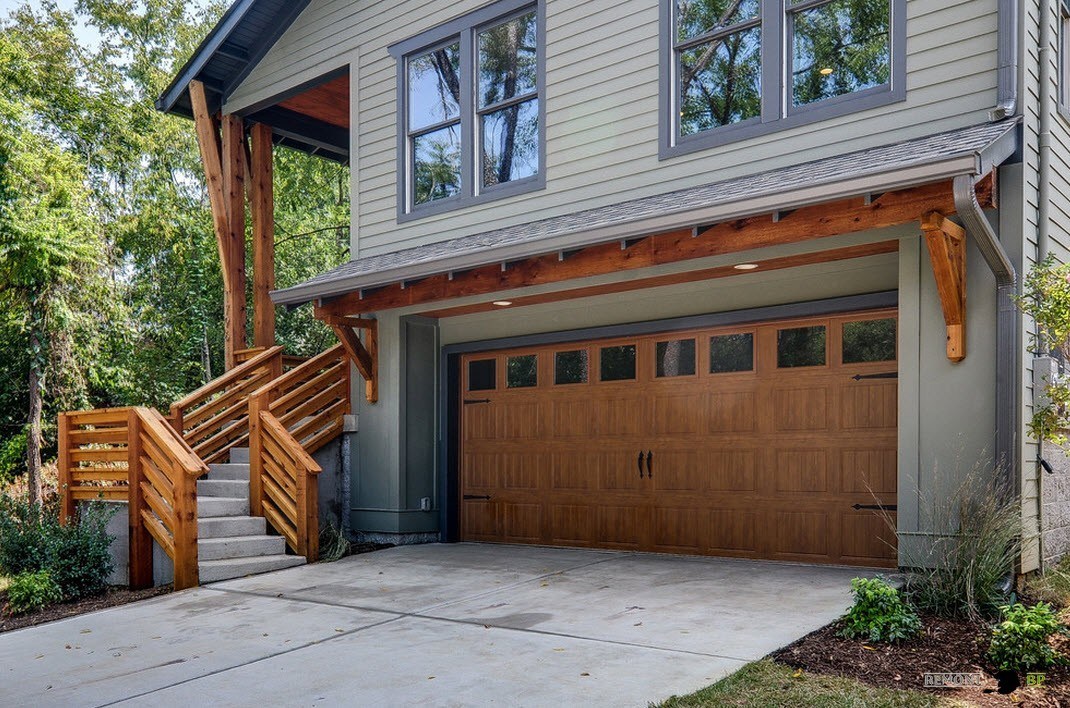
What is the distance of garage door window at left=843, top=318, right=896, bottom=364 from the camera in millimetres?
7555

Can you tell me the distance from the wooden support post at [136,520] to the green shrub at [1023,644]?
268 inches

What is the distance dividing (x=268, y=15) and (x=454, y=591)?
795 cm

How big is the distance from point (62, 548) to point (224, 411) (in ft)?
8.81

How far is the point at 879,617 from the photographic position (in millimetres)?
5273

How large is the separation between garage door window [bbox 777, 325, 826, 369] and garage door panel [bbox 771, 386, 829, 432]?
0.23m

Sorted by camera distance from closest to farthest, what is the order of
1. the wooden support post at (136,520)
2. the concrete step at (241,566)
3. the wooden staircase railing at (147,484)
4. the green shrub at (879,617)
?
the green shrub at (879,617) → the wooden staircase railing at (147,484) → the concrete step at (241,566) → the wooden support post at (136,520)

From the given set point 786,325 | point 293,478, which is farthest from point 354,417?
point 786,325

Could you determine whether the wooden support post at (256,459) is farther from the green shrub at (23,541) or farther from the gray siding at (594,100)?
the gray siding at (594,100)

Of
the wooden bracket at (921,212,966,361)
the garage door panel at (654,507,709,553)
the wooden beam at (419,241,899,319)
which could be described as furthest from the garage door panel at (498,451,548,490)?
the wooden bracket at (921,212,966,361)

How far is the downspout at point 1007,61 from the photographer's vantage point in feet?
21.0

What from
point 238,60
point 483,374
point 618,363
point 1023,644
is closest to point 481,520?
point 483,374

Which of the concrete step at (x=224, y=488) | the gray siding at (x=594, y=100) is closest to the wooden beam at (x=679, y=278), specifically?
the gray siding at (x=594, y=100)

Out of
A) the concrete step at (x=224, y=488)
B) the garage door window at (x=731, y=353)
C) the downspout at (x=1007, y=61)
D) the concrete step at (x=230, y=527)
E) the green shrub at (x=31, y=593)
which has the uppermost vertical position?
the downspout at (x=1007, y=61)

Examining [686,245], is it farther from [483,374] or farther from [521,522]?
[521,522]
